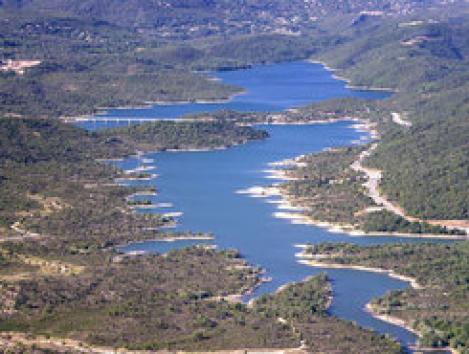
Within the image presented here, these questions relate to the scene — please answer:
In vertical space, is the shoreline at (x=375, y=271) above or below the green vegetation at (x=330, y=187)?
above

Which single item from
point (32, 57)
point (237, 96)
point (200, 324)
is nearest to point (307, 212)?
point (200, 324)

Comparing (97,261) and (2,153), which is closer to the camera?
(97,261)

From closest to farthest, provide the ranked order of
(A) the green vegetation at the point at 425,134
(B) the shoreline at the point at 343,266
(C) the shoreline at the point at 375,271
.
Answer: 1. (C) the shoreline at the point at 375,271
2. (B) the shoreline at the point at 343,266
3. (A) the green vegetation at the point at 425,134

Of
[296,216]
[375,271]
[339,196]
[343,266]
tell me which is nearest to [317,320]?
[375,271]

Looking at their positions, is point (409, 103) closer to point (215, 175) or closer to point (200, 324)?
A: point (215, 175)

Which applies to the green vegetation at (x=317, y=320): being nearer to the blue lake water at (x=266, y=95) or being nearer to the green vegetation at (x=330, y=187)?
the green vegetation at (x=330, y=187)

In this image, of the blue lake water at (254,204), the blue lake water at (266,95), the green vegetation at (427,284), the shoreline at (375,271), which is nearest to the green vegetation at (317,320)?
the blue lake water at (254,204)
